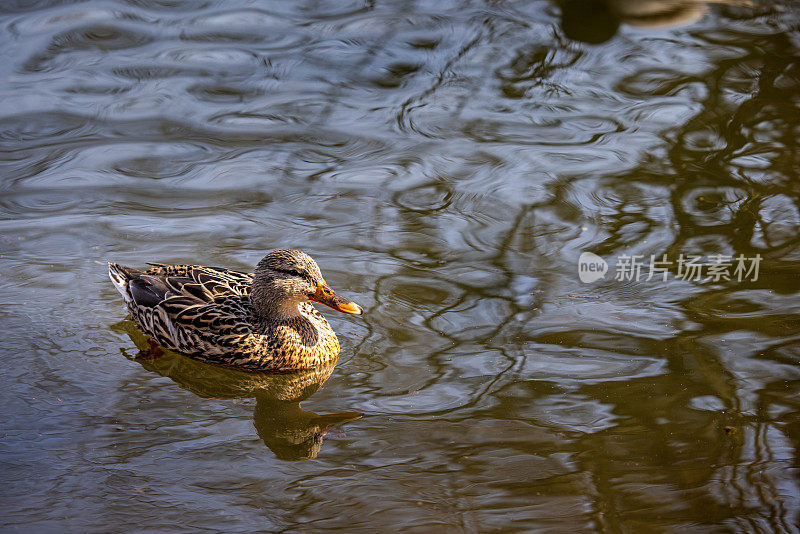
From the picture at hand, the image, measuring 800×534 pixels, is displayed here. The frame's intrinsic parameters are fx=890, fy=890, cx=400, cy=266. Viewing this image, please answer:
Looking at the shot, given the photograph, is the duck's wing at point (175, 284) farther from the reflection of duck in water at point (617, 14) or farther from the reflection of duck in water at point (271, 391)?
the reflection of duck in water at point (617, 14)

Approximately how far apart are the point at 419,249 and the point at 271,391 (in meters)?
1.71

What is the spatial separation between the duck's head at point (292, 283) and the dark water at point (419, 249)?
40 cm

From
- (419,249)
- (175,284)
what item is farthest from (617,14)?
(175,284)

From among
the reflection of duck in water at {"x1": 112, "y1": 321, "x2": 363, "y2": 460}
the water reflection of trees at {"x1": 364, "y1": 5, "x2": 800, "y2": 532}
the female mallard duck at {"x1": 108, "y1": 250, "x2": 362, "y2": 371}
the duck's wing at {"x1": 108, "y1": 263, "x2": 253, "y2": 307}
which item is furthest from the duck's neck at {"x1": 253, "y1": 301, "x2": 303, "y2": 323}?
the water reflection of trees at {"x1": 364, "y1": 5, "x2": 800, "y2": 532}

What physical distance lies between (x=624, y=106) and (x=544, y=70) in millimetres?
1126

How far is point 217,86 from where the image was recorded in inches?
363

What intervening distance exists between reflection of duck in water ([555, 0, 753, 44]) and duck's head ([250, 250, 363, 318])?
5868 mm

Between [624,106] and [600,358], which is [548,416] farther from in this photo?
[624,106]

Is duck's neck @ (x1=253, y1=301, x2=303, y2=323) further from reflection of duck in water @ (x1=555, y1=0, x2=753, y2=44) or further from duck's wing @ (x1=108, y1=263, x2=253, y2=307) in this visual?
reflection of duck in water @ (x1=555, y1=0, x2=753, y2=44)

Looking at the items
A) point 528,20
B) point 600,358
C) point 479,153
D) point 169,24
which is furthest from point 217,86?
point 600,358

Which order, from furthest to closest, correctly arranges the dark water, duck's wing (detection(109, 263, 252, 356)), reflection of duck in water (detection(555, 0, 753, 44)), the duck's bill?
reflection of duck in water (detection(555, 0, 753, 44)) → duck's wing (detection(109, 263, 252, 356)) → the duck's bill → the dark water

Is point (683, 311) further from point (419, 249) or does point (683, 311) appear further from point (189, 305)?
point (189, 305)

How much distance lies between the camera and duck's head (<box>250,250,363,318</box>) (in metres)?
5.37

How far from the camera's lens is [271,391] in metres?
5.34
